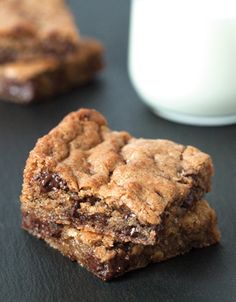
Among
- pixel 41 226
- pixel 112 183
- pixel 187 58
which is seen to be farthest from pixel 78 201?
pixel 187 58

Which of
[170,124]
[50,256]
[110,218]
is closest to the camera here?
[110,218]

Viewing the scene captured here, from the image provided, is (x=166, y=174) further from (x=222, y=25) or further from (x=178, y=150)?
(x=222, y=25)

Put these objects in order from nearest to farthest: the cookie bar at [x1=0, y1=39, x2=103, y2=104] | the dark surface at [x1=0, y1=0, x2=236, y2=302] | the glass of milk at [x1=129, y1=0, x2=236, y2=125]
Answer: the dark surface at [x1=0, y1=0, x2=236, y2=302] → the glass of milk at [x1=129, y1=0, x2=236, y2=125] → the cookie bar at [x1=0, y1=39, x2=103, y2=104]

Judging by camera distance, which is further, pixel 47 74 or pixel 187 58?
pixel 47 74

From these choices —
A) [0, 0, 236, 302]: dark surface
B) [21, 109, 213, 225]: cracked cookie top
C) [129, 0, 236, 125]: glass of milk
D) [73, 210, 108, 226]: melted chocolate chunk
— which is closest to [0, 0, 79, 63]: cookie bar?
[0, 0, 236, 302]: dark surface

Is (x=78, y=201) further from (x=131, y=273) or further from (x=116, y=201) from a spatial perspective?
(x=131, y=273)

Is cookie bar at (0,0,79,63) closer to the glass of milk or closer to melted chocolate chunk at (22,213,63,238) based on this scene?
the glass of milk

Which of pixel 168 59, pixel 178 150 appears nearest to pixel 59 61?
pixel 168 59
